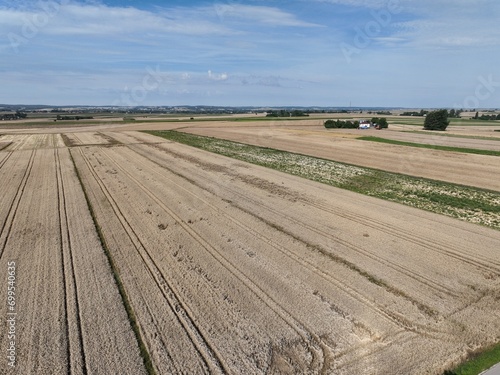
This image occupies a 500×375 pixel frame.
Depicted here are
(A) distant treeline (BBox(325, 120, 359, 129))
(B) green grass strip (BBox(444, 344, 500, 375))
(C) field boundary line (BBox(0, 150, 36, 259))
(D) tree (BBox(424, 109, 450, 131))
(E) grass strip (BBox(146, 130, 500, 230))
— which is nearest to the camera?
(B) green grass strip (BBox(444, 344, 500, 375))

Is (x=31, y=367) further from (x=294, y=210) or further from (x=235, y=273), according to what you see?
(x=294, y=210)

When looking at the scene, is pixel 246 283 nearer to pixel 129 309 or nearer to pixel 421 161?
pixel 129 309

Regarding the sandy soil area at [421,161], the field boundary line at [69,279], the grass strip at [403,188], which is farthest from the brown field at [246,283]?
the sandy soil area at [421,161]

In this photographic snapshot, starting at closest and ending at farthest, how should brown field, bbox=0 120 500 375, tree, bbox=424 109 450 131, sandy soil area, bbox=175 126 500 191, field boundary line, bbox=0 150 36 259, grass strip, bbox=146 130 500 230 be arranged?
1. brown field, bbox=0 120 500 375
2. field boundary line, bbox=0 150 36 259
3. grass strip, bbox=146 130 500 230
4. sandy soil area, bbox=175 126 500 191
5. tree, bbox=424 109 450 131

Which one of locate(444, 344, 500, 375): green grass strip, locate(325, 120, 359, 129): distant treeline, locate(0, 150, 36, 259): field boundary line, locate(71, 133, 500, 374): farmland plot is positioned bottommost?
locate(444, 344, 500, 375): green grass strip

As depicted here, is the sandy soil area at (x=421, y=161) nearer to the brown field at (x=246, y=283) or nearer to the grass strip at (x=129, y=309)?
the brown field at (x=246, y=283)

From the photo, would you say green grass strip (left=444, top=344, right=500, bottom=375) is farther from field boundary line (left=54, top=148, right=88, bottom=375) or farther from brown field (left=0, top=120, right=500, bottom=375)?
field boundary line (left=54, top=148, right=88, bottom=375)

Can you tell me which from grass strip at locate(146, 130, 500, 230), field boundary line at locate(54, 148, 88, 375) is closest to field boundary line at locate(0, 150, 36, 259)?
field boundary line at locate(54, 148, 88, 375)
